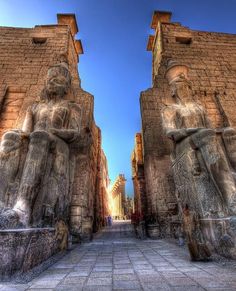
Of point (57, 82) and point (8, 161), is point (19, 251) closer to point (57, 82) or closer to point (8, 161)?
point (8, 161)

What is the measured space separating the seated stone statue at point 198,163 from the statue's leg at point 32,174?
2.33 metres

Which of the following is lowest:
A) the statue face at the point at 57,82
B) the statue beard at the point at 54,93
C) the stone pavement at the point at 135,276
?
the stone pavement at the point at 135,276

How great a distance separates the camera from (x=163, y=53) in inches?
257

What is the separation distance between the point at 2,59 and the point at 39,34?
179 centimetres

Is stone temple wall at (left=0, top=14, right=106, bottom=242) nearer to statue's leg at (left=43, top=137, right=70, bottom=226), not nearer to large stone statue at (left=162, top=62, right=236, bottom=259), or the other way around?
statue's leg at (left=43, top=137, right=70, bottom=226)

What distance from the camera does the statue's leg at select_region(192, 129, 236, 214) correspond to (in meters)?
2.64

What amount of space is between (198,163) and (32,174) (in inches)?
105

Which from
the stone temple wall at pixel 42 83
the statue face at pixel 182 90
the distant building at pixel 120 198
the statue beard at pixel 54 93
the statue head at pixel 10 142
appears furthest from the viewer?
the distant building at pixel 120 198

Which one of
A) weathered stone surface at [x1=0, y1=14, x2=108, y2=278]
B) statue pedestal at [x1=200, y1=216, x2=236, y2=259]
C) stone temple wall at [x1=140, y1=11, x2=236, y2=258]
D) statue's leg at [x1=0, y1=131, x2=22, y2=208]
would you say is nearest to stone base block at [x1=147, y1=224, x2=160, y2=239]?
stone temple wall at [x1=140, y1=11, x2=236, y2=258]

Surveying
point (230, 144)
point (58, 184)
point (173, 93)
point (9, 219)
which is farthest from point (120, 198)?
point (9, 219)

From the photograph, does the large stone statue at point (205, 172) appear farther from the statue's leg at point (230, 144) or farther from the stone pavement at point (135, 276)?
the stone pavement at point (135, 276)

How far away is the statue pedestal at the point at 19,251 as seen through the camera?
1717mm

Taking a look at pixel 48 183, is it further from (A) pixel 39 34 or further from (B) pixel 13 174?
(A) pixel 39 34

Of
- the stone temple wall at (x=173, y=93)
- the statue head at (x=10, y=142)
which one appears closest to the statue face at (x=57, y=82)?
the statue head at (x=10, y=142)
